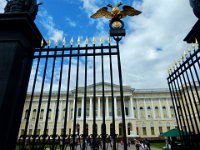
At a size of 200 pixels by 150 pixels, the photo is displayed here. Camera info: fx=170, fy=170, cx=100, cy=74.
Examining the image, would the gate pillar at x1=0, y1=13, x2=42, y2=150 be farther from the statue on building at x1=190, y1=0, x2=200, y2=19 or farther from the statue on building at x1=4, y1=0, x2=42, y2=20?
the statue on building at x1=190, y1=0, x2=200, y2=19

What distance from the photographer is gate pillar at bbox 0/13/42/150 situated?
2.64 meters

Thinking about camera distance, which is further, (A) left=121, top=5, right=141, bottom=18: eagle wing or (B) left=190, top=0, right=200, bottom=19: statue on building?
(A) left=121, top=5, right=141, bottom=18: eagle wing

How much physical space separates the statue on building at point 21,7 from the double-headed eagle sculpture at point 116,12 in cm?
124

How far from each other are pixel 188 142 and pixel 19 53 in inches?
154

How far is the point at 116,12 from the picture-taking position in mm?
3518

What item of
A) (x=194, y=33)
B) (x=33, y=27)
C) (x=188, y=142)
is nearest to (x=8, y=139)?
(x=33, y=27)

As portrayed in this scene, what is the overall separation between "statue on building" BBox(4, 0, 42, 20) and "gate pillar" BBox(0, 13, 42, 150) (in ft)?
1.06

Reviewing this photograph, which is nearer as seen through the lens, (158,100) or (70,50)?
(70,50)

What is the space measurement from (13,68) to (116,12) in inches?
88.6

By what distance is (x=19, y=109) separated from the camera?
297cm

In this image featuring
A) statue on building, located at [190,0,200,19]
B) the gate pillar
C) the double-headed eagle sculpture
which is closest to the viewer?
the gate pillar

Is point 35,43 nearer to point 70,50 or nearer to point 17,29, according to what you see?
point 17,29

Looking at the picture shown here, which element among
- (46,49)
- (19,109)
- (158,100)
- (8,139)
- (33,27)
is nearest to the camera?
(8,139)

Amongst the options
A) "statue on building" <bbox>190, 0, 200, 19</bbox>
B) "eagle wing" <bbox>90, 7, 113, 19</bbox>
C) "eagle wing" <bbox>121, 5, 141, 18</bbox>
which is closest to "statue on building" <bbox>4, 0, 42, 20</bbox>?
"eagle wing" <bbox>90, 7, 113, 19</bbox>
